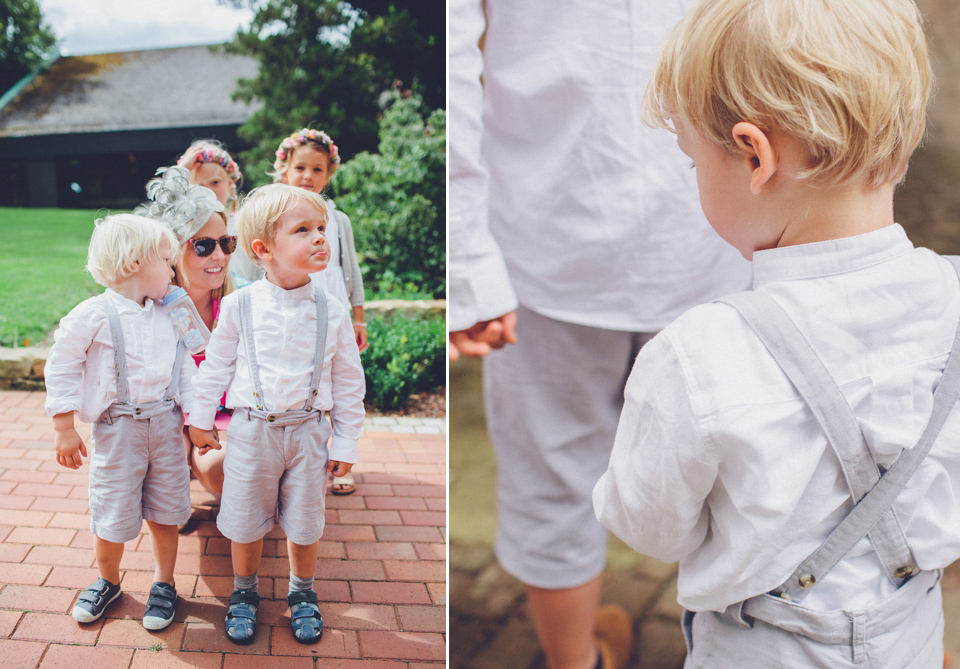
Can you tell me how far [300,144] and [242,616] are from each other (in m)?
Result: 1.09

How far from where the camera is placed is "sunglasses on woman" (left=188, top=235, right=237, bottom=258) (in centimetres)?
152

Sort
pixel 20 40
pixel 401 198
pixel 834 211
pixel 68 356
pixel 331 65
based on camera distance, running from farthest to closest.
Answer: pixel 401 198
pixel 331 65
pixel 20 40
pixel 68 356
pixel 834 211

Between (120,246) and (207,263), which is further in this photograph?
(207,263)

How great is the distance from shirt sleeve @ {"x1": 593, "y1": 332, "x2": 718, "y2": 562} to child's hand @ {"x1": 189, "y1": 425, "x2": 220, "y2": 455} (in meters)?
0.86

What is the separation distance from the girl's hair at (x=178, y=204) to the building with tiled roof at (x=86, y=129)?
2.3 inches

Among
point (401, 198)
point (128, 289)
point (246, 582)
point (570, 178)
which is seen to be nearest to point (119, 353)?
point (128, 289)

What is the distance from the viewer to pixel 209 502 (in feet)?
6.01

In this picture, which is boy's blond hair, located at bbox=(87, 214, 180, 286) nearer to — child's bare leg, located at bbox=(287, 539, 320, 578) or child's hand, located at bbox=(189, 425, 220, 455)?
child's hand, located at bbox=(189, 425, 220, 455)

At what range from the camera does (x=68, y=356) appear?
1399 mm

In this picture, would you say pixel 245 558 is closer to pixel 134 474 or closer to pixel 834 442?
pixel 134 474

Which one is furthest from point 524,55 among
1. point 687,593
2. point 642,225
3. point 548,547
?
point 548,547

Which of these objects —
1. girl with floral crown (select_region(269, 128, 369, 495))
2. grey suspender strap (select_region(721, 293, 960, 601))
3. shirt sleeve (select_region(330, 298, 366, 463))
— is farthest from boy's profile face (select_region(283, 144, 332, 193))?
grey suspender strap (select_region(721, 293, 960, 601))

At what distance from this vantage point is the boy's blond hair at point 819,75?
0.89 m

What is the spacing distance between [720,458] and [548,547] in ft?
2.67
